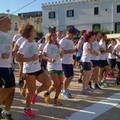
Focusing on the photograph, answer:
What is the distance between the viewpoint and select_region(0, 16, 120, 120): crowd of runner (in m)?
6.07

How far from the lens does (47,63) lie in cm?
812

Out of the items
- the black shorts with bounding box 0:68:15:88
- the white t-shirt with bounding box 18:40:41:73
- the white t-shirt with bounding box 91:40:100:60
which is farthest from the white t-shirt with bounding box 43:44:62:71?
the white t-shirt with bounding box 91:40:100:60

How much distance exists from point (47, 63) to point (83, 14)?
1972 inches

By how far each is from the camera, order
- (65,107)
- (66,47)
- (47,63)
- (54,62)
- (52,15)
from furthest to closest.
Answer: (52,15) → (66,47) → (47,63) → (54,62) → (65,107)

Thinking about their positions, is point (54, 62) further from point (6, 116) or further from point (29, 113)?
point (6, 116)

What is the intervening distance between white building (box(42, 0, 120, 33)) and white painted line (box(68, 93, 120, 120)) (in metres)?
47.4

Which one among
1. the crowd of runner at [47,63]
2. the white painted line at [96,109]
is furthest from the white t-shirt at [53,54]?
the white painted line at [96,109]

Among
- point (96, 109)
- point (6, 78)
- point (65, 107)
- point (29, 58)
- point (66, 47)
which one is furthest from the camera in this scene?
point (66, 47)

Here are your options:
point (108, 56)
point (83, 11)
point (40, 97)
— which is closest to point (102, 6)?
point (83, 11)

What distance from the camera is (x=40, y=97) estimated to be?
28.0 feet

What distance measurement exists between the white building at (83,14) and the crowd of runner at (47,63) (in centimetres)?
4466

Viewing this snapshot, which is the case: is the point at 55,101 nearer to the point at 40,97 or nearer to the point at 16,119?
the point at 40,97

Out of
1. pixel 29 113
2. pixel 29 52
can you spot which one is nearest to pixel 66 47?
pixel 29 52

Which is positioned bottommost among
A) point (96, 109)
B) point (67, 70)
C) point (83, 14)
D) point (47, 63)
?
point (96, 109)
